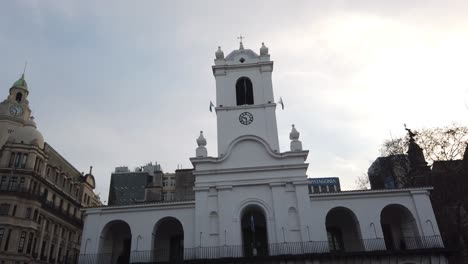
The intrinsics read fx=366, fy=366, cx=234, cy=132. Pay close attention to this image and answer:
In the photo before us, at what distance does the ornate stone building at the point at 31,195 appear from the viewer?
1366 inches

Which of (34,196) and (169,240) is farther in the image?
(34,196)

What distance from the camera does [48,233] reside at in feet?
128

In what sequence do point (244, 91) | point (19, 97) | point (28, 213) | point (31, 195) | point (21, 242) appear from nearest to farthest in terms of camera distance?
point (244, 91) < point (21, 242) < point (28, 213) < point (31, 195) < point (19, 97)

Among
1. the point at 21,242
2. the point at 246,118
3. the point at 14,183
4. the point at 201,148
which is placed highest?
the point at 246,118

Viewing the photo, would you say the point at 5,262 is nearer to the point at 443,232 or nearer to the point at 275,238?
the point at 275,238

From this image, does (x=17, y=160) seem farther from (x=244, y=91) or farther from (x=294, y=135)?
(x=294, y=135)

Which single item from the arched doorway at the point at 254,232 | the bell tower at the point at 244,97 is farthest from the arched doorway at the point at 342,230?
the bell tower at the point at 244,97

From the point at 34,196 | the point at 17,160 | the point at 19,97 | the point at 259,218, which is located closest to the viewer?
the point at 259,218

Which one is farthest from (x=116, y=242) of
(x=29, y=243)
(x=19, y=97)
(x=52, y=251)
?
(x=19, y=97)

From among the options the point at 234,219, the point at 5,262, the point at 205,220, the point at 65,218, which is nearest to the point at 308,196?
the point at 234,219

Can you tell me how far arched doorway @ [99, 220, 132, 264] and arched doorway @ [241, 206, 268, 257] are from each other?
28.1 feet

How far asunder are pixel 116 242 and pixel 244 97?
48.1ft

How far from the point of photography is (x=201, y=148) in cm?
2689

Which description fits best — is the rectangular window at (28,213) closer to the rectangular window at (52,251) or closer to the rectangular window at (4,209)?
the rectangular window at (4,209)
